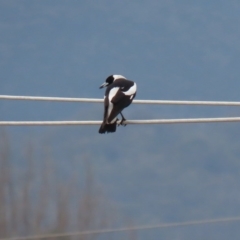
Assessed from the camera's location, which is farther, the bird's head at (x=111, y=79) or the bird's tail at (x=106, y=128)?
the bird's head at (x=111, y=79)

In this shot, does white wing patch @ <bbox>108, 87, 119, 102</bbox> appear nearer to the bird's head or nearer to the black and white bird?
the black and white bird

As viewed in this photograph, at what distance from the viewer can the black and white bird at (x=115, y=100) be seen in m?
6.18

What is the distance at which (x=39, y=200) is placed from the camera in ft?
22.6

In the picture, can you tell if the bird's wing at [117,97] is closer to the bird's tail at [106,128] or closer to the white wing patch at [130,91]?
the white wing patch at [130,91]

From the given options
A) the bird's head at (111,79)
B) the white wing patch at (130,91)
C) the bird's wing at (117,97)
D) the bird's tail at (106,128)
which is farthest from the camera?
the bird's head at (111,79)

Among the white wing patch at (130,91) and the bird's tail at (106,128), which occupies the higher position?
the white wing patch at (130,91)

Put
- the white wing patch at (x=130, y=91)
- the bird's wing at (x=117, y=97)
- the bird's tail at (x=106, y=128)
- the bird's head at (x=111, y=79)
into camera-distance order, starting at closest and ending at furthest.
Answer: the bird's tail at (x=106, y=128), the bird's wing at (x=117, y=97), the white wing patch at (x=130, y=91), the bird's head at (x=111, y=79)

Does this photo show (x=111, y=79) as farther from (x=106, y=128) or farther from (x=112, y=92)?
(x=106, y=128)

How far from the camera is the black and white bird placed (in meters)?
6.18

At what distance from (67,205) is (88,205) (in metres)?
0.15

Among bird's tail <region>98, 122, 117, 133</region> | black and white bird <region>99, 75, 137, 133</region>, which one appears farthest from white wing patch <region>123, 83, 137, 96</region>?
bird's tail <region>98, 122, 117, 133</region>

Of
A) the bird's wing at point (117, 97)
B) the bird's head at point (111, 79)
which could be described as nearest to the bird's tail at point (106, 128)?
the bird's wing at point (117, 97)

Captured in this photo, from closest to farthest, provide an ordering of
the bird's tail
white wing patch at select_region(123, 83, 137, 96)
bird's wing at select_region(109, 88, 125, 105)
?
the bird's tail
bird's wing at select_region(109, 88, 125, 105)
white wing patch at select_region(123, 83, 137, 96)

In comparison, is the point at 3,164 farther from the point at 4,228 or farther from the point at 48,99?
the point at 48,99
